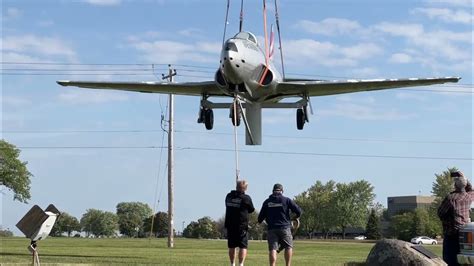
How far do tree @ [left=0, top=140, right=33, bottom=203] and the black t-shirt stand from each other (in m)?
67.2

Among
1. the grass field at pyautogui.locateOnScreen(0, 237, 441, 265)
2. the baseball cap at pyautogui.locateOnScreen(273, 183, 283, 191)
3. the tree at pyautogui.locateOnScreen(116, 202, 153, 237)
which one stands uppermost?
the tree at pyautogui.locateOnScreen(116, 202, 153, 237)

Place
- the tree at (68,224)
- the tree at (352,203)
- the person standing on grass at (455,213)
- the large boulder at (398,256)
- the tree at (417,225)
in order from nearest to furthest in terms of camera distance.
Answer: the person standing on grass at (455,213) < the large boulder at (398,256) < the tree at (417,225) < the tree at (352,203) < the tree at (68,224)

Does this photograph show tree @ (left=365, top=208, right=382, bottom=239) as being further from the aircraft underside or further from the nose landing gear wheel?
the aircraft underside

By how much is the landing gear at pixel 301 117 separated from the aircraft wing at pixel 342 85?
701 millimetres

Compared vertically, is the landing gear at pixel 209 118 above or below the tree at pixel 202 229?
above

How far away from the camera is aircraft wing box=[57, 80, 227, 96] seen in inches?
1071

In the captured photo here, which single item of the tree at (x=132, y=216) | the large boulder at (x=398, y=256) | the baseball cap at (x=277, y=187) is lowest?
the large boulder at (x=398, y=256)

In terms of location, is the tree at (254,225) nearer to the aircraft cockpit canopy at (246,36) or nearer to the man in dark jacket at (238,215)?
the man in dark jacket at (238,215)

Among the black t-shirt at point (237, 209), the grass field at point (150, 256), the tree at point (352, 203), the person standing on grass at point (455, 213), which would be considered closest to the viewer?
the person standing on grass at point (455, 213)

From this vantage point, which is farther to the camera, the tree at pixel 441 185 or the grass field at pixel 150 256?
the tree at pixel 441 185

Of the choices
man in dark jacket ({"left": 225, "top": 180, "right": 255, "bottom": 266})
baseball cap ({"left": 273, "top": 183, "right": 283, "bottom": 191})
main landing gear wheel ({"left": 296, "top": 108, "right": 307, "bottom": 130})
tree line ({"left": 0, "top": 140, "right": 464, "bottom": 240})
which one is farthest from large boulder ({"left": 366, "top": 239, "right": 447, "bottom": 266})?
tree line ({"left": 0, "top": 140, "right": 464, "bottom": 240})

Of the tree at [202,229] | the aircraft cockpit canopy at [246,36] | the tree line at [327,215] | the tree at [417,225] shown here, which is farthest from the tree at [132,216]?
the aircraft cockpit canopy at [246,36]

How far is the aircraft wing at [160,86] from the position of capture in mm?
27203

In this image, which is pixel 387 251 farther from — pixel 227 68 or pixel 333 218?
pixel 333 218
